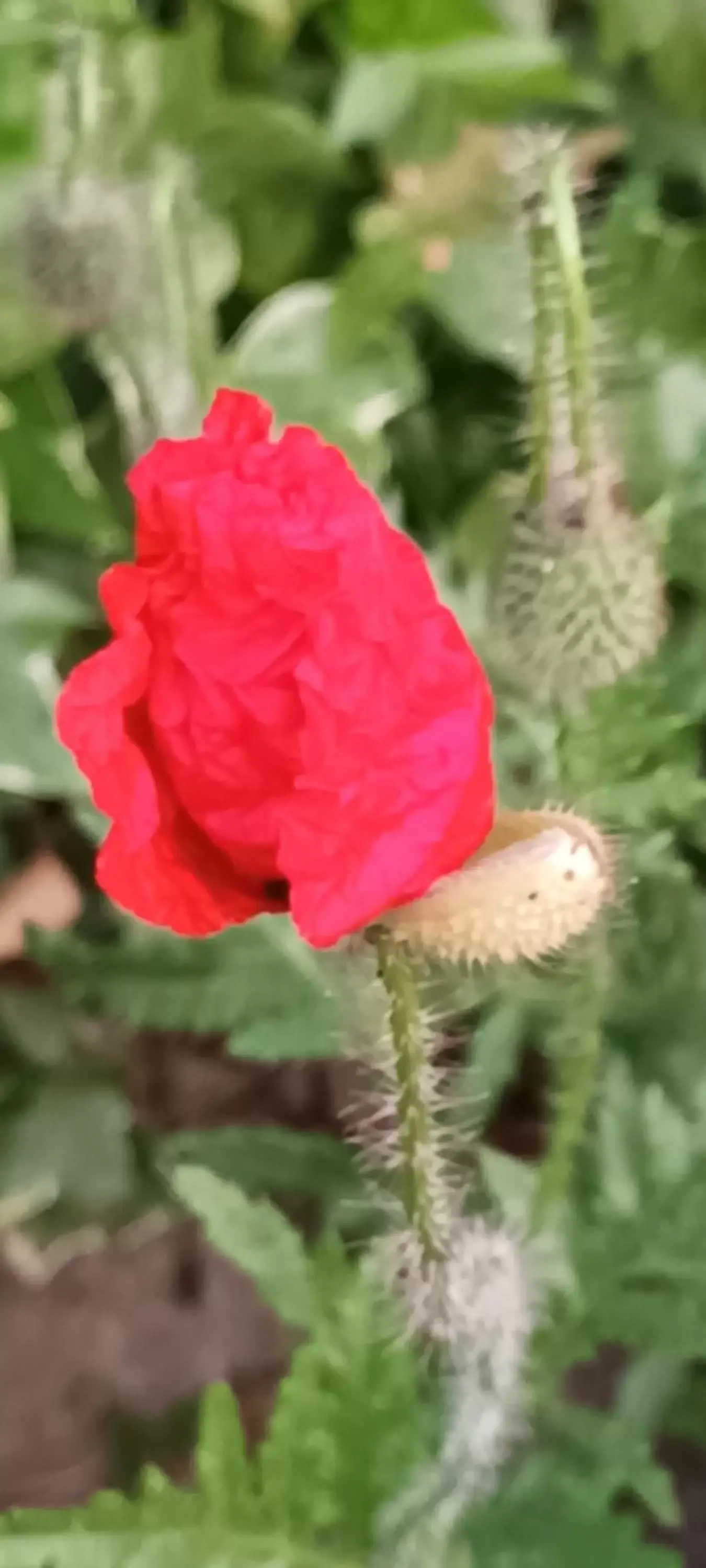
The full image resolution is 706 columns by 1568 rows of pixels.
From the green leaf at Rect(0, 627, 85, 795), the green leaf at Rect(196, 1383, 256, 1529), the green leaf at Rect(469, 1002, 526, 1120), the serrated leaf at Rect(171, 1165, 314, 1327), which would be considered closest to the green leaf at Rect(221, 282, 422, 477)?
the green leaf at Rect(0, 627, 85, 795)

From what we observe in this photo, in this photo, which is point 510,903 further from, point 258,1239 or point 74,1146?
point 74,1146

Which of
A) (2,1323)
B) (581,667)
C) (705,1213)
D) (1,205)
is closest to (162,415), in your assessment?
(1,205)

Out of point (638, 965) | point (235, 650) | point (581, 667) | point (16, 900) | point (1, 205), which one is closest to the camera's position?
point (235, 650)

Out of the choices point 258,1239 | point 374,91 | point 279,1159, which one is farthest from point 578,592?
point 374,91

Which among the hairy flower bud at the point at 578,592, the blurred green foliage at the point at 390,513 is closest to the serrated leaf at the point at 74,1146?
the blurred green foliage at the point at 390,513

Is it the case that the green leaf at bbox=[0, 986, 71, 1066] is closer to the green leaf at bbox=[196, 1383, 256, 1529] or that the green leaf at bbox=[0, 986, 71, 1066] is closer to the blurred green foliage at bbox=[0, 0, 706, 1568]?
the blurred green foliage at bbox=[0, 0, 706, 1568]

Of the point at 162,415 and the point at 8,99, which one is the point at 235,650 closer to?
the point at 162,415

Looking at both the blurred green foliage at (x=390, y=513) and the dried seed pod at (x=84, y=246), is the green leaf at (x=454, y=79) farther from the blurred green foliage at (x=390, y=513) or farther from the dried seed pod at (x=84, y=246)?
the dried seed pod at (x=84, y=246)
